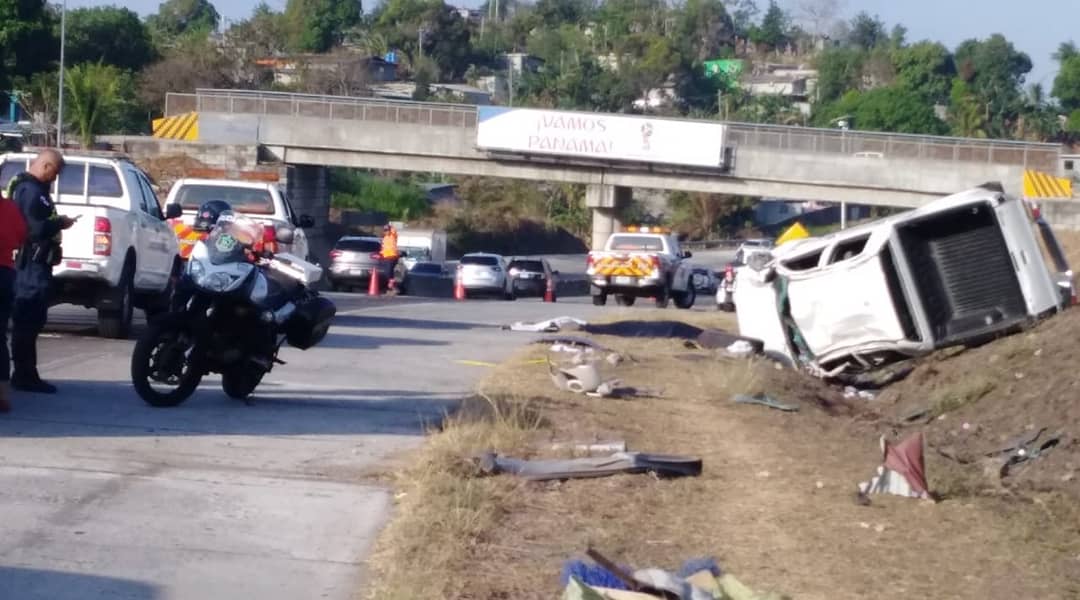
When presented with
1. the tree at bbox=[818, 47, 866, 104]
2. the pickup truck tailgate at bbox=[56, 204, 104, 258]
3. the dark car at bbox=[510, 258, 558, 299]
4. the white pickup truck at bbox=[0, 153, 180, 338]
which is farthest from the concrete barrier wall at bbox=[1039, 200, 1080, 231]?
the tree at bbox=[818, 47, 866, 104]

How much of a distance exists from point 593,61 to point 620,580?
110 meters

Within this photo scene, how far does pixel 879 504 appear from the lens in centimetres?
888

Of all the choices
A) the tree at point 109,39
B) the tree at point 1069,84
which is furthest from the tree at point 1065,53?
the tree at point 109,39

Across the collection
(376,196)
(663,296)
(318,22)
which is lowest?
(663,296)

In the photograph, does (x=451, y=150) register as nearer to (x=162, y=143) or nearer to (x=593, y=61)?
(x=162, y=143)

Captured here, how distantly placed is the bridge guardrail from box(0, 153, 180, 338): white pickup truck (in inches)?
1312

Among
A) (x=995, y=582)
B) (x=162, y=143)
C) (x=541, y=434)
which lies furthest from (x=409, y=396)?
(x=162, y=143)

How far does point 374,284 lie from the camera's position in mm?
38344

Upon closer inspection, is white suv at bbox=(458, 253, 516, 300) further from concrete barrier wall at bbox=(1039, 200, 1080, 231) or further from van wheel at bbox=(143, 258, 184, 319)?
van wheel at bbox=(143, 258, 184, 319)

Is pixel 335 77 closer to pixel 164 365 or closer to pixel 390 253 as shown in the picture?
pixel 390 253

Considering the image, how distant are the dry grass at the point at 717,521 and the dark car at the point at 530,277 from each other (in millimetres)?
33277

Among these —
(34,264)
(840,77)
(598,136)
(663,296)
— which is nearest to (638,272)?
(663,296)

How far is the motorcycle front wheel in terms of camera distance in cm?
1082

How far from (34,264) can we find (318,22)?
114 meters
